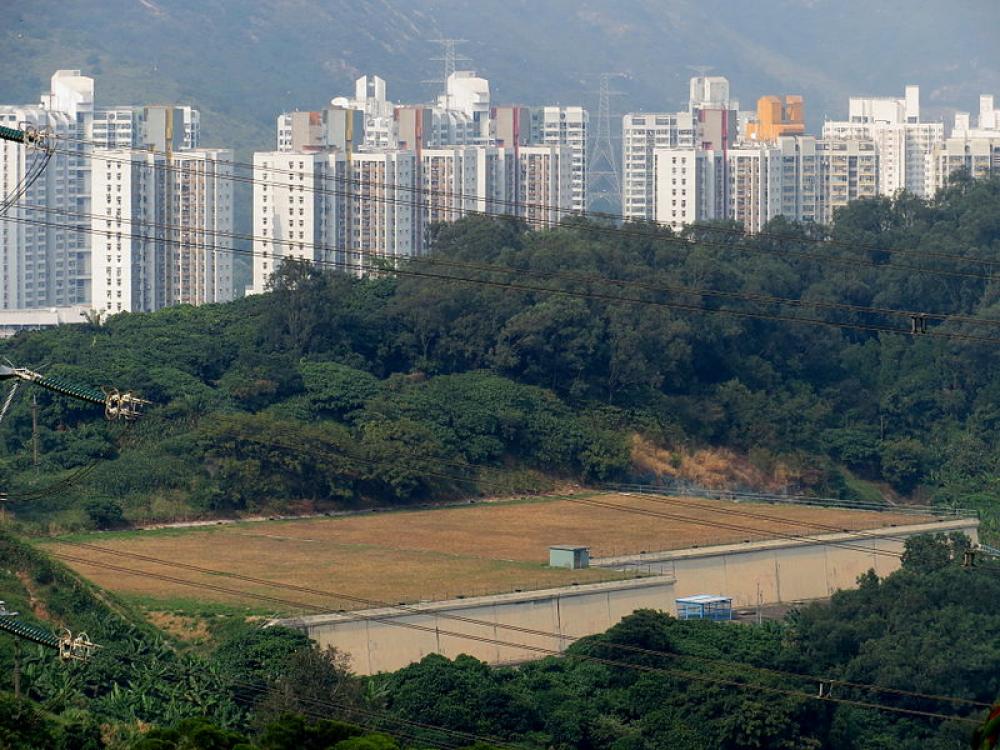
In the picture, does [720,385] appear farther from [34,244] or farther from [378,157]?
[34,244]

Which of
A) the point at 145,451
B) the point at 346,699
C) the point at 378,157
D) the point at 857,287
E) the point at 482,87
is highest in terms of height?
the point at 482,87

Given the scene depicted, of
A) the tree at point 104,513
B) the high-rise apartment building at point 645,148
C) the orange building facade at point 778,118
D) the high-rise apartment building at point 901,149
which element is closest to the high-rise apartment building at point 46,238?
the high-rise apartment building at point 645,148

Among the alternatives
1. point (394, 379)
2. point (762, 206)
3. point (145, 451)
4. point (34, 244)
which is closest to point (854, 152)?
point (762, 206)

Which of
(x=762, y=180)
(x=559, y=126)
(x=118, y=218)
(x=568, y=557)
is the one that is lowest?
(x=568, y=557)

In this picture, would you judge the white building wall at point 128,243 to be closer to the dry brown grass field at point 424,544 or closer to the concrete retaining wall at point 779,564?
the dry brown grass field at point 424,544

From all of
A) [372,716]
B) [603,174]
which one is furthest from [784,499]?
[603,174]

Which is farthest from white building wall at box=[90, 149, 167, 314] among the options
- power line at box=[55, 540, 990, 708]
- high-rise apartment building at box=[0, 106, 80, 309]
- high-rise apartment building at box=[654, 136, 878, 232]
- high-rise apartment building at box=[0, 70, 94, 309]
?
power line at box=[55, 540, 990, 708]

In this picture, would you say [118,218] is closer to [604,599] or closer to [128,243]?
[128,243]
